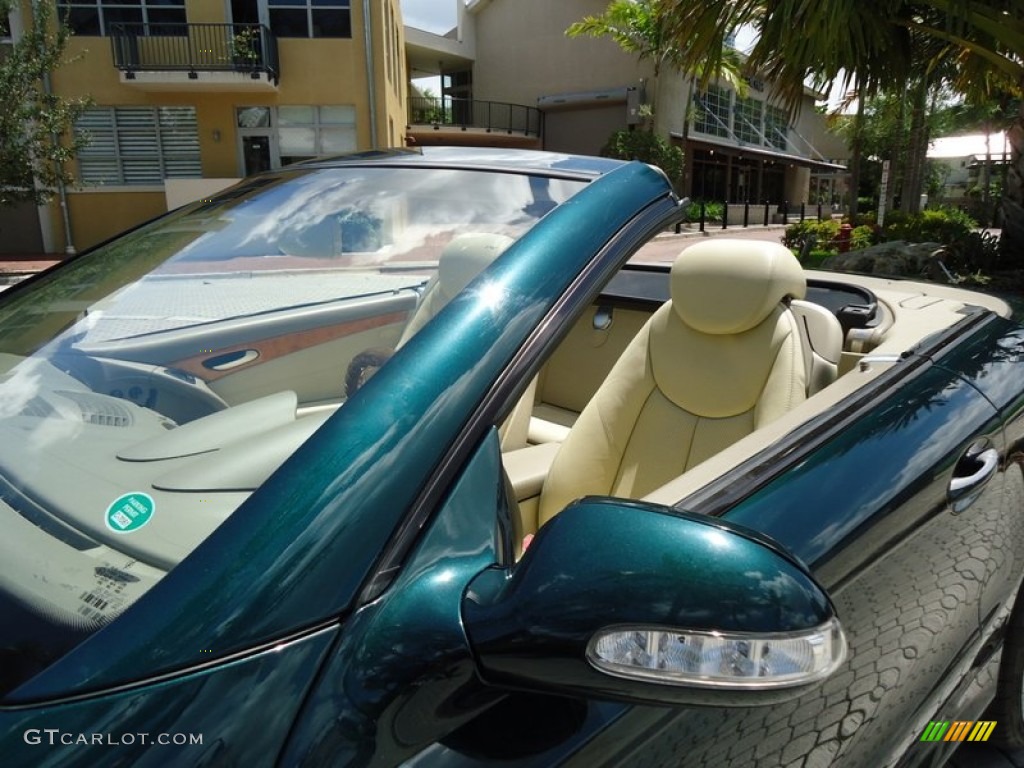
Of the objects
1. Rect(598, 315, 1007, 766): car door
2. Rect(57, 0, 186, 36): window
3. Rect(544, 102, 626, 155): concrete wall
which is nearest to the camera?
Rect(598, 315, 1007, 766): car door

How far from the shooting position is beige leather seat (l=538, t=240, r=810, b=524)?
1999mm

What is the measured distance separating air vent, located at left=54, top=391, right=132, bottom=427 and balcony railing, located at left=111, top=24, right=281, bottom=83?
1712 cm

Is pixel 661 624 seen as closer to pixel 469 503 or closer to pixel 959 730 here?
pixel 469 503

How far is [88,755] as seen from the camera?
2.32 feet

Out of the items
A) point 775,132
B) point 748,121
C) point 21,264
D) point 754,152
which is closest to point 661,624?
point 21,264

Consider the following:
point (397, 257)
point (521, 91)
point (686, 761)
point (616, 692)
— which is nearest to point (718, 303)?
point (397, 257)

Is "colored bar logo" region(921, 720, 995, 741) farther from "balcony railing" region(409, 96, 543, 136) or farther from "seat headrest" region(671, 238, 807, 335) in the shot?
"balcony railing" region(409, 96, 543, 136)

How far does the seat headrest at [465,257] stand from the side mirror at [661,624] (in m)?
0.55

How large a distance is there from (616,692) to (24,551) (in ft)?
2.44

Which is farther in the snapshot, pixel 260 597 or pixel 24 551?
pixel 24 551

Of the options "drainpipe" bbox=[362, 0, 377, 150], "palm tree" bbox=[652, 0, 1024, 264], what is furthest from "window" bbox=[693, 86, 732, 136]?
"palm tree" bbox=[652, 0, 1024, 264]

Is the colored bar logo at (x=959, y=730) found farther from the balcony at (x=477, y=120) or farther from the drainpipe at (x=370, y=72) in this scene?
Result: the balcony at (x=477, y=120)

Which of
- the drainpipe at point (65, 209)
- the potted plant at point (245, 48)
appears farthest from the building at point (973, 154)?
the drainpipe at point (65, 209)

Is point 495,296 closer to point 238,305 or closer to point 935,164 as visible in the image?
point 238,305
